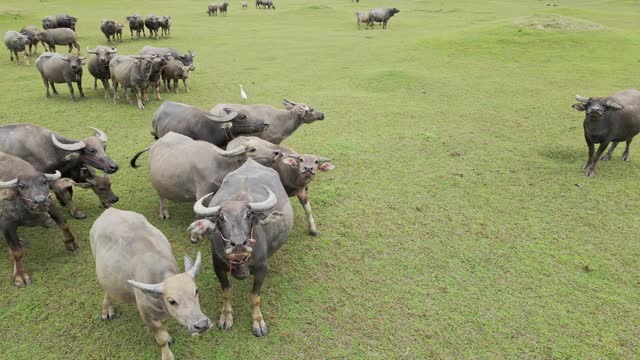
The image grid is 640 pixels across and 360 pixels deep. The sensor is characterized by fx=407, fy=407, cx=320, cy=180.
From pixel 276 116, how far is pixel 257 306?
5264mm

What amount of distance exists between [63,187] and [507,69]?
17.5 metres

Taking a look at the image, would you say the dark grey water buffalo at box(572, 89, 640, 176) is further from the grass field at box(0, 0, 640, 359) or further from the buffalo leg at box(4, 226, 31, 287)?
the buffalo leg at box(4, 226, 31, 287)

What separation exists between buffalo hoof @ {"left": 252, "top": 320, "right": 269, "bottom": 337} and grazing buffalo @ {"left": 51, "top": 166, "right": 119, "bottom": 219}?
4.08 meters

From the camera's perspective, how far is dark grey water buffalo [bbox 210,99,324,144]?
920 centimetres

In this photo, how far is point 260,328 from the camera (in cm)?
518

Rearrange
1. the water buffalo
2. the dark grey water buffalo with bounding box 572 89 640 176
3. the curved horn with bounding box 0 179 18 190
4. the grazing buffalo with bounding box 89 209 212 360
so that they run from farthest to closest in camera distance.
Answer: the water buffalo < the dark grey water buffalo with bounding box 572 89 640 176 < the curved horn with bounding box 0 179 18 190 < the grazing buffalo with bounding box 89 209 212 360

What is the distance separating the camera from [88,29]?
92.4ft

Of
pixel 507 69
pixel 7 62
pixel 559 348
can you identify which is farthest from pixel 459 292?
pixel 7 62

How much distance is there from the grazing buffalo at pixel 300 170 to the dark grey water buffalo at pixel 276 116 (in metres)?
1.83

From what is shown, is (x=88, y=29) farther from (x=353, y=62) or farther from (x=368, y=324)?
(x=368, y=324)

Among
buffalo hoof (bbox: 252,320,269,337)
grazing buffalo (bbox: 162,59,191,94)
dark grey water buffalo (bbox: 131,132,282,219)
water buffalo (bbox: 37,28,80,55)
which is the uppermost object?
water buffalo (bbox: 37,28,80,55)

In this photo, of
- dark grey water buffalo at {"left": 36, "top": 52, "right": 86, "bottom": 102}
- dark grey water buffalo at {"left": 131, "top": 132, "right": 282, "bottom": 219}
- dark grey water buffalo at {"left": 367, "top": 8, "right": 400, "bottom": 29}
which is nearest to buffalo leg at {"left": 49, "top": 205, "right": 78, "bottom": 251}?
dark grey water buffalo at {"left": 131, "top": 132, "right": 282, "bottom": 219}

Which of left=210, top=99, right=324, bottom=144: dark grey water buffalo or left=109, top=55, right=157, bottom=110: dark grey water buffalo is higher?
left=109, top=55, right=157, bottom=110: dark grey water buffalo

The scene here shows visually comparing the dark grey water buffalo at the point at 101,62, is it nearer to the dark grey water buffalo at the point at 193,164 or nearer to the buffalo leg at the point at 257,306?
the dark grey water buffalo at the point at 193,164
